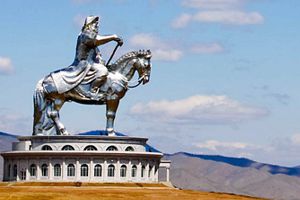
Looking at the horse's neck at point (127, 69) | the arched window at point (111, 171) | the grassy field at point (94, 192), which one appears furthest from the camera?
the horse's neck at point (127, 69)

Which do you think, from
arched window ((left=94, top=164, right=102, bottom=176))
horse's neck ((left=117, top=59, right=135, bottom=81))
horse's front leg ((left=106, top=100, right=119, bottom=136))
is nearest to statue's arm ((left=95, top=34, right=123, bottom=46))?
horse's neck ((left=117, top=59, right=135, bottom=81))

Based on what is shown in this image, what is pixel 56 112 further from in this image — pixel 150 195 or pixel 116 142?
pixel 150 195

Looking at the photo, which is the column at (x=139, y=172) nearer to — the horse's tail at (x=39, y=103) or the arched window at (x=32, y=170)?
the arched window at (x=32, y=170)

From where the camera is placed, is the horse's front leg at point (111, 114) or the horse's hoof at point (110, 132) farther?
the horse's hoof at point (110, 132)

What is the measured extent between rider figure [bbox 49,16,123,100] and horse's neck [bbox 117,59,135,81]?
260 centimetres

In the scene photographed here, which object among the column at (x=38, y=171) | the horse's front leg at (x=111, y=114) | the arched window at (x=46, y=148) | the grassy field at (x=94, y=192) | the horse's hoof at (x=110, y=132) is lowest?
the grassy field at (x=94, y=192)

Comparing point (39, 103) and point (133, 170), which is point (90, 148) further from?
point (39, 103)

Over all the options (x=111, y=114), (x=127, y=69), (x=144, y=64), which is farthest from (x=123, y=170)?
(x=144, y=64)

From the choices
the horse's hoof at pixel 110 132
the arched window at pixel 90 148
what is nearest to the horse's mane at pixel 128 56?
the horse's hoof at pixel 110 132

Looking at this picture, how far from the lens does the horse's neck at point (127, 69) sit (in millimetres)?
175125

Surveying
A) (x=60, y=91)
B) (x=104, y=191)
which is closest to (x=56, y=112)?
(x=60, y=91)

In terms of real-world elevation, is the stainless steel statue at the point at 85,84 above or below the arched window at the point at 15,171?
above

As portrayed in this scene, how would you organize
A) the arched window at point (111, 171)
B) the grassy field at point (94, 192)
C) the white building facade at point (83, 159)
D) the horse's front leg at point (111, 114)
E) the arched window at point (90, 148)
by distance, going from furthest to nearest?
the horse's front leg at point (111, 114) → the arched window at point (90, 148) → the arched window at point (111, 171) → the white building facade at point (83, 159) → the grassy field at point (94, 192)

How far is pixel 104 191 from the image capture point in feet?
513
